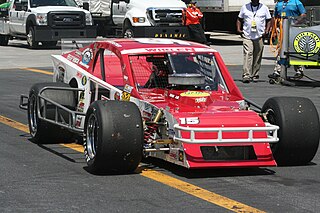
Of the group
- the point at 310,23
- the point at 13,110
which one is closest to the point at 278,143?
the point at 13,110

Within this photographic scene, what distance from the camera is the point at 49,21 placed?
91.7 feet

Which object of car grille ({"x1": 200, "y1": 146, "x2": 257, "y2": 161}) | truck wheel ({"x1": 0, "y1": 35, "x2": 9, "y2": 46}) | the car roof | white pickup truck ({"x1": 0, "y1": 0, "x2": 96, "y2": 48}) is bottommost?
truck wheel ({"x1": 0, "y1": 35, "x2": 9, "y2": 46})

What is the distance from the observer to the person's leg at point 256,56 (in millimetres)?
18328

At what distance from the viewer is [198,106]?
8938 millimetres

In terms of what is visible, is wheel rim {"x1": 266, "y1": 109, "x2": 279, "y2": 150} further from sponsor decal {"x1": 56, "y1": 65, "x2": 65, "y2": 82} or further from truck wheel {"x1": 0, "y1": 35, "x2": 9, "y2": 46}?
truck wheel {"x1": 0, "y1": 35, "x2": 9, "y2": 46}

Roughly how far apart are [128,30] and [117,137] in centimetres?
2022

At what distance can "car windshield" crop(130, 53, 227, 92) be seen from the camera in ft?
31.4

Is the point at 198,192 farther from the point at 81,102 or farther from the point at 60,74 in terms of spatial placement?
the point at 60,74

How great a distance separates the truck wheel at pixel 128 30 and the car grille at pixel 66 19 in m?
1.41

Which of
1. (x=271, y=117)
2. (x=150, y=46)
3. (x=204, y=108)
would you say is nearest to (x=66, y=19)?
(x=150, y=46)

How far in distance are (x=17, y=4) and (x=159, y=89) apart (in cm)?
2082

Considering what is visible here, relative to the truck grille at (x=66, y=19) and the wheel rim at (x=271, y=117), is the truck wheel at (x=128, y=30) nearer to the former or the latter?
the truck grille at (x=66, y=19)

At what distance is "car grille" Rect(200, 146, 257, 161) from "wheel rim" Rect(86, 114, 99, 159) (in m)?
1.08

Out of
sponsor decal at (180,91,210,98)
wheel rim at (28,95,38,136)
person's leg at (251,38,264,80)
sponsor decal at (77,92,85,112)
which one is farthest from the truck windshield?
sponsor decal at (180,91,210,98)
